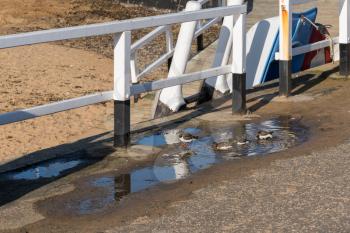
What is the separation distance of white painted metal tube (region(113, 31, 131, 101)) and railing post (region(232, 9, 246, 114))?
1673 millimetres

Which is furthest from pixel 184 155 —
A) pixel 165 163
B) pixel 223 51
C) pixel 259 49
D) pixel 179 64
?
pixel 259 49

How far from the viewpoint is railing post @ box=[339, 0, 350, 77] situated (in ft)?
40.2

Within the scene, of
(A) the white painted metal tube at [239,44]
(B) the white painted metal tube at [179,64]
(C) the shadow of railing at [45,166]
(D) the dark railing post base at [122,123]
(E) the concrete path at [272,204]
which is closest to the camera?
(E) the concrete path at [272,204]

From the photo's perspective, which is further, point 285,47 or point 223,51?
point 223,51

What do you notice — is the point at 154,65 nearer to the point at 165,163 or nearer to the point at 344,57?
the point at 344,57

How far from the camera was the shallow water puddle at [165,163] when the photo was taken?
739 cm

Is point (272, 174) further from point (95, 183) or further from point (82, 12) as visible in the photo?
point (82, 12)

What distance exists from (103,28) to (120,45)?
12.6 inches

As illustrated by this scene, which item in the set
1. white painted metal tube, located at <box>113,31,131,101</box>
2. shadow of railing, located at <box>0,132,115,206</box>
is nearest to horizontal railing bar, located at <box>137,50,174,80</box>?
shadow of railing, located at <box>0,132,115,206</box>

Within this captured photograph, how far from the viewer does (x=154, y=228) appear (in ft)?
21.5

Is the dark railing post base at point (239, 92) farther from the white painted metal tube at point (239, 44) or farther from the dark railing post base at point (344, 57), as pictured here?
the dark railing post base at point (344, 57)

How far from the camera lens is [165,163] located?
8.42m

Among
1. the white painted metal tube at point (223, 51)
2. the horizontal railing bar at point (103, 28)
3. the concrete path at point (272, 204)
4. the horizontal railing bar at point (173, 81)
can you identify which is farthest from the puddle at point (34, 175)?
the white painted metal tube at point (223, 51)

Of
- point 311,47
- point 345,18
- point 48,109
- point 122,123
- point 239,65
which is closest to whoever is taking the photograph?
point 48,109
